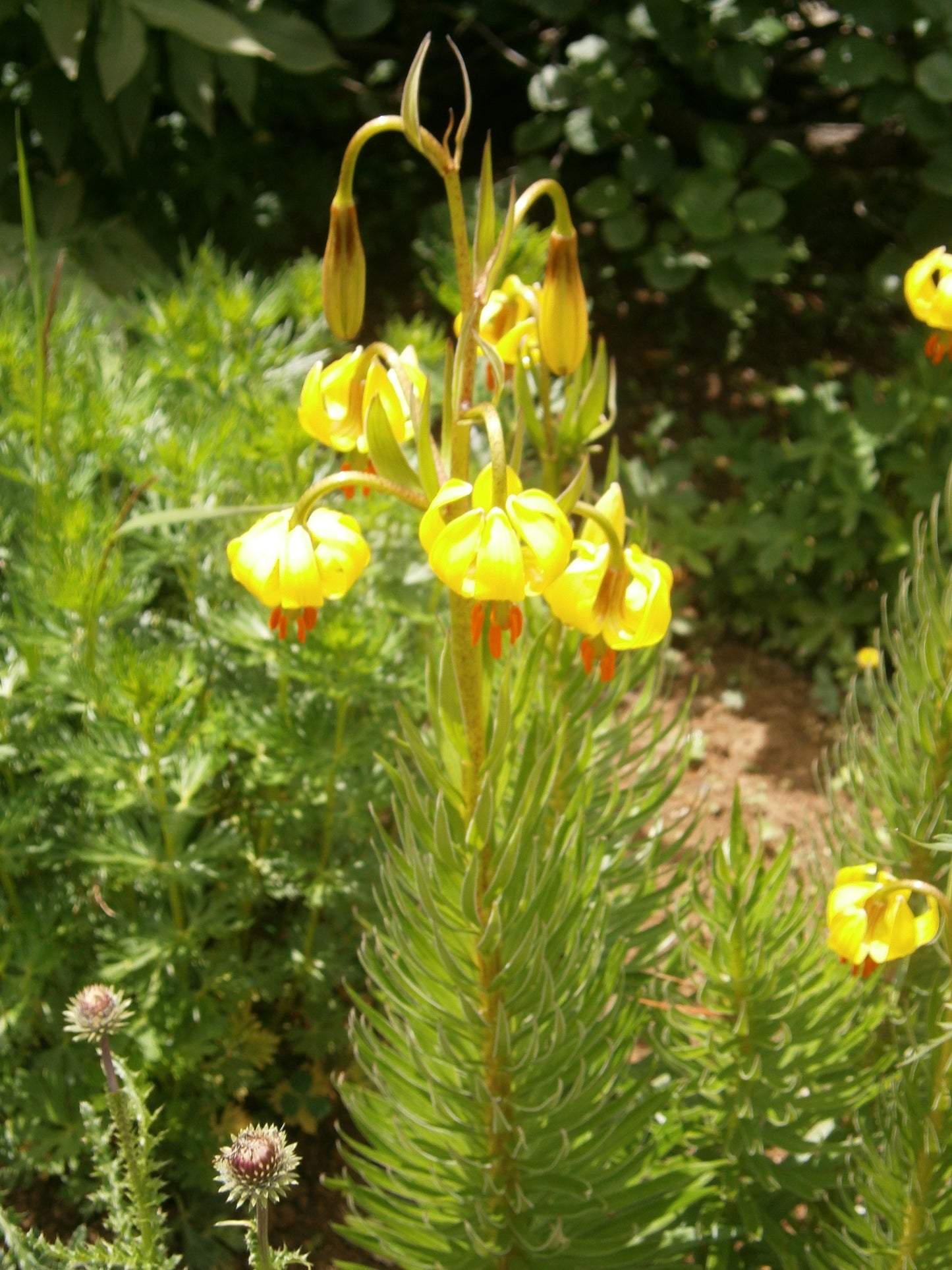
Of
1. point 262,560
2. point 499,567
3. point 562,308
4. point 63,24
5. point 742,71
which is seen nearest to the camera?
point 499,567

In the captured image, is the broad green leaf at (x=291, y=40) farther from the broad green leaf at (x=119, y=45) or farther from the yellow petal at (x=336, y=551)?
the yellow petal at (x=336, y=551)

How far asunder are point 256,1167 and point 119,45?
7.62 ft

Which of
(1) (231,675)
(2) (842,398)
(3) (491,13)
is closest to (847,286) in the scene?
(2) (842,398)

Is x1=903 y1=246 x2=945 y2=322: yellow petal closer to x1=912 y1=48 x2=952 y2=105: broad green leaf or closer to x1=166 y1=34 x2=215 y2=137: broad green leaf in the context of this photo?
x1=912 y1=48 x2=952 y2=105: broad green leaf

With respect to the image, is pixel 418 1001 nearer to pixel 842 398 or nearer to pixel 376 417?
pixel 376 417

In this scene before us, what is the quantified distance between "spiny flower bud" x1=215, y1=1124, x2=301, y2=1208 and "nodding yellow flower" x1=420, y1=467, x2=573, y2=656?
39 cm

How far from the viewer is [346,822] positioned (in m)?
1.72

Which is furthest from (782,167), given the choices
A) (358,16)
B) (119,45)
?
(119,45)

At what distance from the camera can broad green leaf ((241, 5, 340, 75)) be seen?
2736mm

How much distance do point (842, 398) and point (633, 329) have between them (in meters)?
0.61

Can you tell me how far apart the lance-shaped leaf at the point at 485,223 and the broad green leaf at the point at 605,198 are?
210cm

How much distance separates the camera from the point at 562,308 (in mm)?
1067

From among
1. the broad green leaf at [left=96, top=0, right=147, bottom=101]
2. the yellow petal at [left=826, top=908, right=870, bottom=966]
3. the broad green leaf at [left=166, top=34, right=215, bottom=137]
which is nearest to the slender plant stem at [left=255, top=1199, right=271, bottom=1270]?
the yellow petal at [left=826, top=908, right=870, bottom=966]

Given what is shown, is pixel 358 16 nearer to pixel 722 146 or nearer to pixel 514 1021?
pixel 722 146
